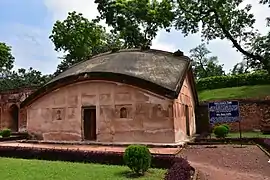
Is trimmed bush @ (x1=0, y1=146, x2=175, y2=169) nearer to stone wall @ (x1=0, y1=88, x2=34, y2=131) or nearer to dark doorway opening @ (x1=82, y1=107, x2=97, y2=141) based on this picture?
dark doorway opening @ (x1=82, y1=107, x2=97, y2=141)

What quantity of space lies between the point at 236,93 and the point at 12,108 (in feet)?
66.7

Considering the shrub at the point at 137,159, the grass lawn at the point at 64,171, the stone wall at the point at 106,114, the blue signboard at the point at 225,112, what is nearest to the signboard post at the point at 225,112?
the blue signboard at the point at 225,112

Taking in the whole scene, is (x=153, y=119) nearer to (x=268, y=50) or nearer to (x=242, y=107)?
(x=242, y=107)

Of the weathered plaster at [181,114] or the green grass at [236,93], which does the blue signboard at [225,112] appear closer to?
the weathered plaster at [181,114]

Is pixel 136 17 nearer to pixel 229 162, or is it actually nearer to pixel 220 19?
pixel 220 19

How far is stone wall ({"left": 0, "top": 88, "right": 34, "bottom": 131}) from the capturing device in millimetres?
29562

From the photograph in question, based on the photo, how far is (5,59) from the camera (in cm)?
4081

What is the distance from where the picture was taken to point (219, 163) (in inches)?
420

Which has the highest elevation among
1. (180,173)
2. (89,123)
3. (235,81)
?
(235,81)

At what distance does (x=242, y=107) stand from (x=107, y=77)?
1120 centimetres

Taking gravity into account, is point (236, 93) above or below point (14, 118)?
above

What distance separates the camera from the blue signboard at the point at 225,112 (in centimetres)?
1549

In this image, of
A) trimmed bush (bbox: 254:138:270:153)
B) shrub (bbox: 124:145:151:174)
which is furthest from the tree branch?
shrub (bbox: 124:145:151:174)

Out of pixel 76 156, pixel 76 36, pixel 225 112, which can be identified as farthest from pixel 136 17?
pixel 76 156
